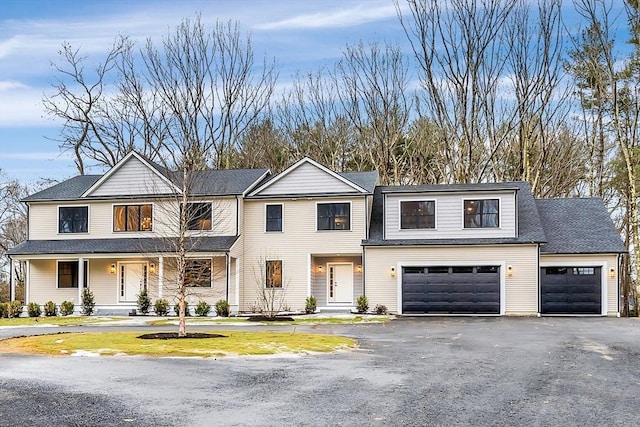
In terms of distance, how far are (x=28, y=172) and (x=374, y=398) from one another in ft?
141

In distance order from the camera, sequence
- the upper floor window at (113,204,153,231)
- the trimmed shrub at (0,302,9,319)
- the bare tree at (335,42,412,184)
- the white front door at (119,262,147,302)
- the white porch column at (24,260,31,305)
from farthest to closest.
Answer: the bare tree at (335,42,412,184)
the upper floor window at (113,204,153,231)
the white porch column at (24,260,31,305)
the white front door at (119,262,147,302)
the trimmed shrub at (0,302,9,319)

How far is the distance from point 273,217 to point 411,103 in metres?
17.1

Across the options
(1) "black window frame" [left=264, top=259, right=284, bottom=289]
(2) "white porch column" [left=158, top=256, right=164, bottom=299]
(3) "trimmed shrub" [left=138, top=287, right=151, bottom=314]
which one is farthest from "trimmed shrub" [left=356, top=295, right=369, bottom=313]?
(3) "trimmed shrub" [left=138, top=287, right=151, bottom=314]

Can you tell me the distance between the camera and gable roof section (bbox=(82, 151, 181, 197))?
33.1 meters

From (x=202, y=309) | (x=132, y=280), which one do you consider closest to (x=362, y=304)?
(x=202, y=309)

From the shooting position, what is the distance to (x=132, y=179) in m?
33.4

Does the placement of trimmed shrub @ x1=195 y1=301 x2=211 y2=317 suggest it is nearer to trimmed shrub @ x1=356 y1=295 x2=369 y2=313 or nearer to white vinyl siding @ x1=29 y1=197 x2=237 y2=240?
white vinyl siding @ x1=29 y1=197 x2=237 y2=240

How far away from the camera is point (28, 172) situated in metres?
48.2

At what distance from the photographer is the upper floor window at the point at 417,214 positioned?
31.2m

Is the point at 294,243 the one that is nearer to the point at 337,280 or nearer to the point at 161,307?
the point at 337,280

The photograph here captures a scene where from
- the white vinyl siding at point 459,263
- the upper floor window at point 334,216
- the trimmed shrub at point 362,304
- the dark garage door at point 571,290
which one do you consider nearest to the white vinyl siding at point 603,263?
the dark garage door at point 571,290

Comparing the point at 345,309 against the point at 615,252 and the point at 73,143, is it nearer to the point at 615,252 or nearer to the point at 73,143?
the point at 615,252

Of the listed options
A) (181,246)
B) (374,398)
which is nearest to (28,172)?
(181,246)

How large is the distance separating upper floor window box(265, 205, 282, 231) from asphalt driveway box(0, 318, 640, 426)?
15.2m
